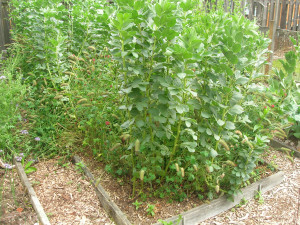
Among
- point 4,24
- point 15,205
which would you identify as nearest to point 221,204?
point 15,205

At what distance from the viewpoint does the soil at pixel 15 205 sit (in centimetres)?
271

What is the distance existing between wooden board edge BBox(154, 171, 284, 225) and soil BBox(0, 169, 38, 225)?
1224 millimetres

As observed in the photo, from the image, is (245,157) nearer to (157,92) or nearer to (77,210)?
(157,92)

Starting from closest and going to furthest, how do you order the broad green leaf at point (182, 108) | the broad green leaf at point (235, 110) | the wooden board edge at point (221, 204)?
the broad green leaf at point (182, 108) < the broad green leaf at point (235, 110) < the wooden board edge at point (221, 204)

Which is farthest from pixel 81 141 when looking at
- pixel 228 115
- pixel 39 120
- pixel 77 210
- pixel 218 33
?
pixel 218 33

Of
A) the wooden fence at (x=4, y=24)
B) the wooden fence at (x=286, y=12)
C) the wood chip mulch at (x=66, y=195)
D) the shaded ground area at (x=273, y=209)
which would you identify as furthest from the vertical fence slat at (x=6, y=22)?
the wooden fence at (x=286, y=12)

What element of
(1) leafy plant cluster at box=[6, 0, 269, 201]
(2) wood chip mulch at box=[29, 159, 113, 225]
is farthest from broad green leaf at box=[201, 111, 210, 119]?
(2) wood chip mulch at box=[29, 159, 113, 225]

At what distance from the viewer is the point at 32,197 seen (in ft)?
9.75

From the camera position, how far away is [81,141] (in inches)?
156

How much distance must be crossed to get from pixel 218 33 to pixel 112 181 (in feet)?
6.30

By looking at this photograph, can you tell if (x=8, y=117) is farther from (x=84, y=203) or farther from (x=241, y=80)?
(x=241, y=80)

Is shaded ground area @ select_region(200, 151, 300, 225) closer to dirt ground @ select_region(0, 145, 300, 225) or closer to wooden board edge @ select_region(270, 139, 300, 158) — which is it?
dirt ground @ select_region(0, 145, 300, 225)

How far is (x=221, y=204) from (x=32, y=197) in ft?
6.42

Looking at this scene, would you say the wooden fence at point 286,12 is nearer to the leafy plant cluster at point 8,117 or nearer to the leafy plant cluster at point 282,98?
the leafy plant cluster at point 282,98
